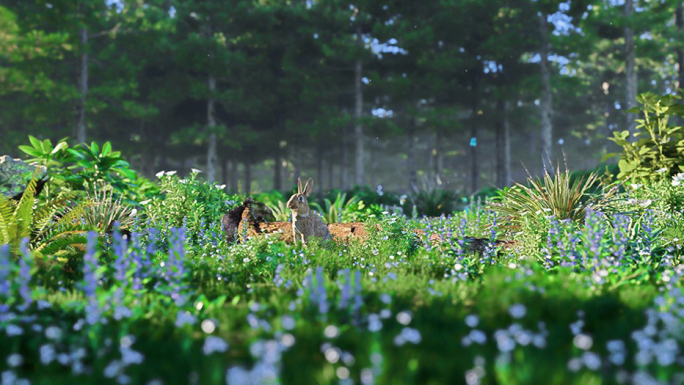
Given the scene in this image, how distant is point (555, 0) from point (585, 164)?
42.6m

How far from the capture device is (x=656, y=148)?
8.24m

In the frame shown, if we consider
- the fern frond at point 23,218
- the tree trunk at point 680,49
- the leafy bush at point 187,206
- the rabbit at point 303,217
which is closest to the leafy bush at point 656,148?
the rabbit at point 303,217

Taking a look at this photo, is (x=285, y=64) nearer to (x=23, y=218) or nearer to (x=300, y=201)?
(x=300, y=201)

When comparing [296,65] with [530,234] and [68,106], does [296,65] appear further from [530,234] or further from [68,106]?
[530,234]

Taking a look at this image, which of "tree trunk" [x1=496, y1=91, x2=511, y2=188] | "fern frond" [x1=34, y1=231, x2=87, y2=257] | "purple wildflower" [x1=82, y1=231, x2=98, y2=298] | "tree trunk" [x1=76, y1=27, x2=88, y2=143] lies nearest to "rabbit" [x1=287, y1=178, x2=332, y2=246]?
"fern frond" [x1=34, y1=231, x2=87, y2=257]

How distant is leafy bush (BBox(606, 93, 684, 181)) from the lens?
7824 mm

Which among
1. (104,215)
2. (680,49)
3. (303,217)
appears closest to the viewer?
(303,217)

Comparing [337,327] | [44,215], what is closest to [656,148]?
[337,327]

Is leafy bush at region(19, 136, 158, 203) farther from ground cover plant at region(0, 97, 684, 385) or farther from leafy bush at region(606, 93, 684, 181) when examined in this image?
leafy bush at region(606, 93, 684, 181)

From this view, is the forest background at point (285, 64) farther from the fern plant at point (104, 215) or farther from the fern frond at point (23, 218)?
the fern frond at point (23, 218)

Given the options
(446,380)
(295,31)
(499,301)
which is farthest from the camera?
(295,31)

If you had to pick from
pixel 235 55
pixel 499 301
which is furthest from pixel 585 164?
pixel 499 301

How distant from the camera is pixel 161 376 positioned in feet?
8.09

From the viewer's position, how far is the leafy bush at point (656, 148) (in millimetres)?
7824
